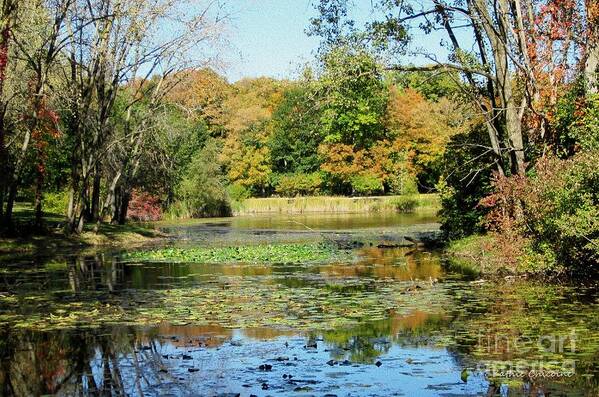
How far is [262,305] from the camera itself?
14602mm

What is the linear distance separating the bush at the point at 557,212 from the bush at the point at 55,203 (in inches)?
1280

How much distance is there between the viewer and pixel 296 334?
11570 mm

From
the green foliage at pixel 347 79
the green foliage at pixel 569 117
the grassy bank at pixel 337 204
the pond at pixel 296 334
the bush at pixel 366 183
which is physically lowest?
the pond at pixel 296 334

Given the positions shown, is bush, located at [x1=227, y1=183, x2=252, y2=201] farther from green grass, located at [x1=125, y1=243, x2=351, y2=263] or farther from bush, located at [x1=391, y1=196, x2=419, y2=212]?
green grass, located at [x1=125, y1=243, x2=351, y2=263]

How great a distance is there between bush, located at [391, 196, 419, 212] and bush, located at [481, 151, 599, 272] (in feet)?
155

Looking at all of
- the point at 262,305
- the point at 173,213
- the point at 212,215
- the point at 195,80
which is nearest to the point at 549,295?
the point at 262,305

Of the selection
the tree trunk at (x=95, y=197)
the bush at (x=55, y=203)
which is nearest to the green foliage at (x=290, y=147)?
the bush at (x=55, y=203)

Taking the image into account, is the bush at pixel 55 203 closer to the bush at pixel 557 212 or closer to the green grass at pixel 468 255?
the green grass at pixel 468 255

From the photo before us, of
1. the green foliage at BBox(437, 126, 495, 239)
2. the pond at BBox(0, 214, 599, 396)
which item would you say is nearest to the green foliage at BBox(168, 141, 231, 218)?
the green foliage at BBox(437, 126, 495, 239)

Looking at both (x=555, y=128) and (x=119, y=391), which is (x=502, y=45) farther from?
(x=119, y=391)

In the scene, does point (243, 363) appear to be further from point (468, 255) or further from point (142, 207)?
point (142, 207)

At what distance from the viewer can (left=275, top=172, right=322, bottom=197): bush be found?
79.9 metres

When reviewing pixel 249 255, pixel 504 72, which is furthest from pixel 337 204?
pixel 504 72

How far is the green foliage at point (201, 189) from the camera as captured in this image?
6006cm
